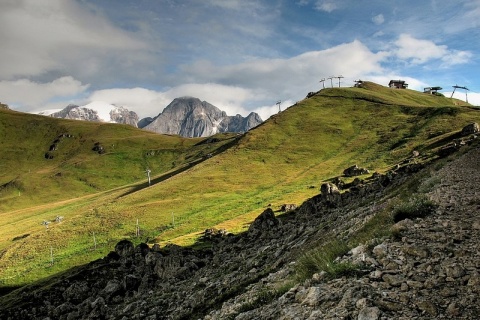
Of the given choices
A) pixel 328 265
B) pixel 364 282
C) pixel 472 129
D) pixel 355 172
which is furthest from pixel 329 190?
pixel 472 129

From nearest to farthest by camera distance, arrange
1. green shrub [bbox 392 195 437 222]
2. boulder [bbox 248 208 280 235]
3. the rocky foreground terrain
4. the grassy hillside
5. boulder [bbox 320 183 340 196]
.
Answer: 1. the rocky foreground terrain
2. green shrub [bbox 392 195 437 222]
3. boulder [bbox 248 208 280 235]
4. boulder [bbox 320 183 340 196]
5. the grassy hillside

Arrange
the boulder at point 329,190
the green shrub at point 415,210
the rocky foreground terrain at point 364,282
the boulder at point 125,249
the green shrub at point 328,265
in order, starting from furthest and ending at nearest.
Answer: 1. the boulder at point 329,190
2. the boulder at point 125,249
3. the green shrub at point 415,210
4. the green shrub at point 328,265
5. the rocky foreground terrain at point 364,282

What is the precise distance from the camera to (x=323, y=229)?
29.0 m

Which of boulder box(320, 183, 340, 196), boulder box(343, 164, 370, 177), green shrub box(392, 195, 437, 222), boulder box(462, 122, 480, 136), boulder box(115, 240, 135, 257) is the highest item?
boulder box(462, 122, 480, 136)

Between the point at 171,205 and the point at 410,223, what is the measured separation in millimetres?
100985

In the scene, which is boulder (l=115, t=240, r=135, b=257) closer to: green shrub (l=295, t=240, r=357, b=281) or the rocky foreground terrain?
the rocky foreground terrain

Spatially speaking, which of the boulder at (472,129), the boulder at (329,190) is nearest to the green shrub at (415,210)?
the boulder at (329,190)

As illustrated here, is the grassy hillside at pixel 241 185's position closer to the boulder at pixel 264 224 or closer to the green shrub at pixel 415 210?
the boulder at pixel 264 224

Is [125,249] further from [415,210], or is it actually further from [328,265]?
[328,265]

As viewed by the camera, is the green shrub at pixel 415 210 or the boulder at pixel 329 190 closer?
the green shrub at pixel 415 210

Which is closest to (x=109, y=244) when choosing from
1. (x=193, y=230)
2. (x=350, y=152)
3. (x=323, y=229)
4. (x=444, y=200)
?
(x=193, y=230)

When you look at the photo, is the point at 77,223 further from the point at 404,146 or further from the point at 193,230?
the point at 404,146

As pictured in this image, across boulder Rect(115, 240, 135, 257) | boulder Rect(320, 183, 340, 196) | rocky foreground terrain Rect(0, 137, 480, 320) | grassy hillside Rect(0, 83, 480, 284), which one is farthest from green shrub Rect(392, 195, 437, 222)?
grassy hillside Rect(0, 83, 480, 284)

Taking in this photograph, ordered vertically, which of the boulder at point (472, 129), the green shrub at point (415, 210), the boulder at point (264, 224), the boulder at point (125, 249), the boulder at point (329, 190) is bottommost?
the boulder at point (125, 249)
